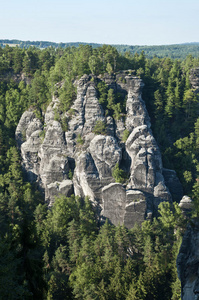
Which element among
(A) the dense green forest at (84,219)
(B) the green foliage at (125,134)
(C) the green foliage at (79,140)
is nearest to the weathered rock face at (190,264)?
(A) the dense green forest at (84,219)

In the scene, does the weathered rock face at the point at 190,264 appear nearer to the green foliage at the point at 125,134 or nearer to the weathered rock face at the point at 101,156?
the weathered rock face at the point at 101,156

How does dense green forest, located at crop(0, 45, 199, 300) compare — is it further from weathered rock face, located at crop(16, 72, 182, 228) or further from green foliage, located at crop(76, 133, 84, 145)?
green foliage, located at crop(76, 133, 84, 145)

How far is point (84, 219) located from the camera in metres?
43.1

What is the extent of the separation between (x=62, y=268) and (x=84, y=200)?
1364 centimetres

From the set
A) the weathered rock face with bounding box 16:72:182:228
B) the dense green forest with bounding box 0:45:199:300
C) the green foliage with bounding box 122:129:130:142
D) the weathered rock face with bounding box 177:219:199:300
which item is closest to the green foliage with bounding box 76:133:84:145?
the weathered rock face with bounding box 16:72:182:228

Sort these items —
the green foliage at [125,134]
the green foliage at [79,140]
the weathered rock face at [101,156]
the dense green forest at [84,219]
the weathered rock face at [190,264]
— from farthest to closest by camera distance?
the green foliage at [79,140]
the green foliage at [125,134]
the weathered rock face at [101,156]
the dense green forest at [84,219]
the weathered rock face at [190,264]

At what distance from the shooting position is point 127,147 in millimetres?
48156

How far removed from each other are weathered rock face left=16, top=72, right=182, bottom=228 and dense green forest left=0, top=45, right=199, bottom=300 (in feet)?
6.65

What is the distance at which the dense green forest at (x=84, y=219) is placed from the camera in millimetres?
→ 21516

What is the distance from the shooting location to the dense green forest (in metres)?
21.5

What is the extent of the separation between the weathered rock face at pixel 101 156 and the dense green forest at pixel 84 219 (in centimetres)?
203

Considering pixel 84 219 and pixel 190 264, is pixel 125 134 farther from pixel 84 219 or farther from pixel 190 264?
pixel 190 264

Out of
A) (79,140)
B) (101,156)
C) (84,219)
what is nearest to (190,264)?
(84,219)

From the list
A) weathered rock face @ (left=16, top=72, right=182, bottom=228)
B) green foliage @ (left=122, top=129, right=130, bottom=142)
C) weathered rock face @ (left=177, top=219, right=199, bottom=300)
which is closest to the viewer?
weathered rock face @ (left=177, top=219, right=199, bottom=300)
